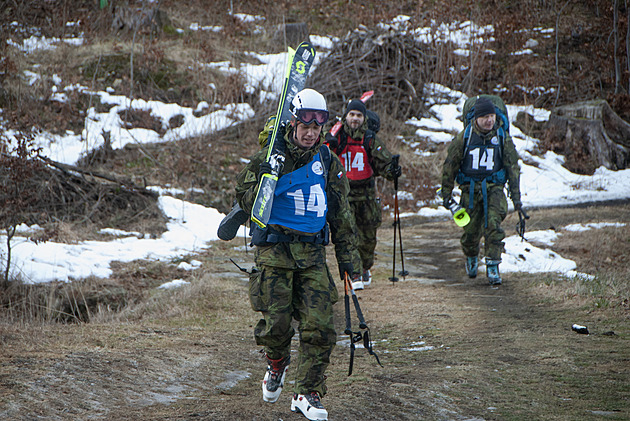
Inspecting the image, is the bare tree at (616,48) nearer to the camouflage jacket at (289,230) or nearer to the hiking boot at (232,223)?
the camouflage jacket at (289,230)

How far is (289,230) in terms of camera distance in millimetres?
4148

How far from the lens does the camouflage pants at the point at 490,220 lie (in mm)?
8055

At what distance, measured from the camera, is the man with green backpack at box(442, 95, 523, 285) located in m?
7.88

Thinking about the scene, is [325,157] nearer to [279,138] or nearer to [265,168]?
[279,138]

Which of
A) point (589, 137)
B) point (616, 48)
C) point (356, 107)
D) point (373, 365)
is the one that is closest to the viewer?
point (373, 365)

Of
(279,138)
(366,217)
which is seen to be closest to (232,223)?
(279,138)

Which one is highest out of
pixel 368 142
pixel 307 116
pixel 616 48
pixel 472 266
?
pixel 616 48

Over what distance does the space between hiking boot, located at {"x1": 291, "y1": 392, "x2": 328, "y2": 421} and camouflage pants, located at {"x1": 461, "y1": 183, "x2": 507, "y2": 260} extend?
4.84 metres

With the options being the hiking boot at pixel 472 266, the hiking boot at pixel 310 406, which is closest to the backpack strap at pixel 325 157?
the hiking boot at pixel 310 406

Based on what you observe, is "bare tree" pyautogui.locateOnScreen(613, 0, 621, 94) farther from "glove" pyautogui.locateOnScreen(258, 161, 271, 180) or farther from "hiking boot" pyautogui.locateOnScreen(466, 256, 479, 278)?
"glove" pyautogui.locateOnScreen(258, 161, 271, 180)

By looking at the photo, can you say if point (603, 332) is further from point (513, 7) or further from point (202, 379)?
point (513, 7)

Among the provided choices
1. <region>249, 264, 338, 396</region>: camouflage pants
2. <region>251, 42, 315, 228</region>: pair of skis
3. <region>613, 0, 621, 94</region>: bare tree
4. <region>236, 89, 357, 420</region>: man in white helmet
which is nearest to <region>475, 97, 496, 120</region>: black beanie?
<region>251, 42, 315, 228</region>: pair of skis

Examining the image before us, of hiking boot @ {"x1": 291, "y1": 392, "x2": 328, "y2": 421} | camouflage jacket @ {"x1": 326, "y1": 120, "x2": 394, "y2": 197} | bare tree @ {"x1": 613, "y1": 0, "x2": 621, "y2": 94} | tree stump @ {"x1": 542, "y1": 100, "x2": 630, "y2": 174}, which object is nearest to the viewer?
hiking boot @ {"x1": 291, "y1": 392, "x2": 328, "y2": 421}

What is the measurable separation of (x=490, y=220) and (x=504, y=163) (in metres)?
0.80
